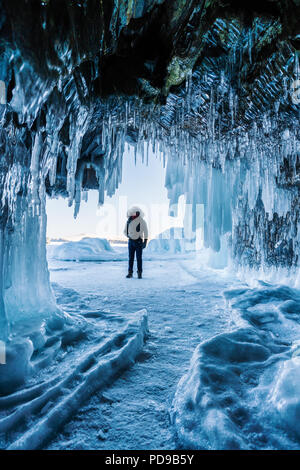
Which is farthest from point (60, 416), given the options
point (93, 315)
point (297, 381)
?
point (93, 315)

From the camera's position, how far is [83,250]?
1541cm

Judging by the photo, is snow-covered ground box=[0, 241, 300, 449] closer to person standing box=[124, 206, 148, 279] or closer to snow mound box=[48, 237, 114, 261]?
person standing box=[124, 206, 148, 279]

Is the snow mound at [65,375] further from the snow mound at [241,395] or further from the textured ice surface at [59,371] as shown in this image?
the snow mound at [241,395]

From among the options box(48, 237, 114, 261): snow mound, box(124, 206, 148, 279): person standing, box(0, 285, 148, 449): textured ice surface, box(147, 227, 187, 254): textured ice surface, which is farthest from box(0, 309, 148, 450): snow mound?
box(147, 227, 187, 254): textured ice surface

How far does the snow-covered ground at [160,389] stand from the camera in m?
1.13

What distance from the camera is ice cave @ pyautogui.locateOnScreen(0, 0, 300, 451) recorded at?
1.26 m

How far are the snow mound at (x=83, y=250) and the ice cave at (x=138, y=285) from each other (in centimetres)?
896

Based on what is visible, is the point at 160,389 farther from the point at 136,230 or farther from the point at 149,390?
the point at 136,230

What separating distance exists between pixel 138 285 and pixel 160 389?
12.5 feet

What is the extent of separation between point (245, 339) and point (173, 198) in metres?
6.19

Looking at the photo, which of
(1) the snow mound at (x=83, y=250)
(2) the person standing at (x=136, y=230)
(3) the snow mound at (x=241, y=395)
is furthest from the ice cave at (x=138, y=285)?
(1) the snow mound at (x=83, y=250)

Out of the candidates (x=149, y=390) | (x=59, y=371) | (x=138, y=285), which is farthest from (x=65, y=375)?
(x=138, y=285)

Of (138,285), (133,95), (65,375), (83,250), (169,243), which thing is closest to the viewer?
(65,375)

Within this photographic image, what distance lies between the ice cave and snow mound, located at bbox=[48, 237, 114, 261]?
8958 millimetres
